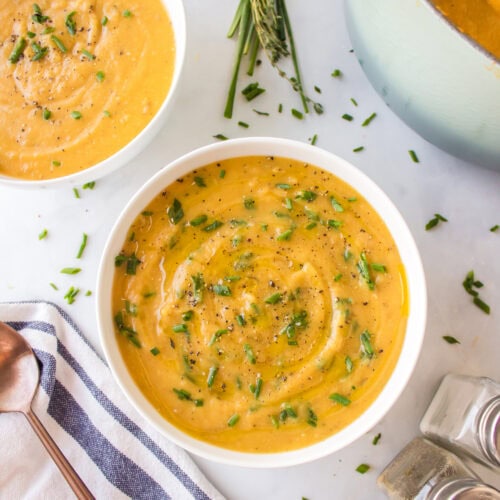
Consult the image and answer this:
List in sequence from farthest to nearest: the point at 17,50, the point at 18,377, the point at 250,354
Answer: the point at 18,377 < the point at 17,50 < the point at 250,354

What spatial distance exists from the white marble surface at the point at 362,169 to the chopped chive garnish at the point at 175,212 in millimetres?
342

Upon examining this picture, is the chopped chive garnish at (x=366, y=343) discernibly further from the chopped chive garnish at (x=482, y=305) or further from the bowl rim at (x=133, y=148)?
the bowl rim at (x=133, y=148)

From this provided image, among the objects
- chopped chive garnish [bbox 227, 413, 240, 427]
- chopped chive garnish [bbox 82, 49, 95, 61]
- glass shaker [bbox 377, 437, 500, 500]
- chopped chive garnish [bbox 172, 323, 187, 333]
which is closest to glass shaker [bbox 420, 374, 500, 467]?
glass shaker [bbox 377, 437, 500, 500]

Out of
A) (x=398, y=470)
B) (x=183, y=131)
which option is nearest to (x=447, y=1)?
(x=183, y=131)

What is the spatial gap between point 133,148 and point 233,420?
90 cm

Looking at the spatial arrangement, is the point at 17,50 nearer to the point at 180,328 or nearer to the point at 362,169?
the point at 180,328

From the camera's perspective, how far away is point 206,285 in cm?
224

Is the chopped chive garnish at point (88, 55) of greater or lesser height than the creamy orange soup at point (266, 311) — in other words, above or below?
above

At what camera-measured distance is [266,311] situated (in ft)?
7.29

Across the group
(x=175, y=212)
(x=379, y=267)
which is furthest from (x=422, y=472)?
(x=175, y=212)

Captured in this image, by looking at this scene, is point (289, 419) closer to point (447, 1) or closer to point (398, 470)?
point (398, 470)

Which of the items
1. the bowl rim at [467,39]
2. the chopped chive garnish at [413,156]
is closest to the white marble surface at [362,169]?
the chopped chive garnish at [413,156]

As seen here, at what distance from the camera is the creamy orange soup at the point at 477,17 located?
2186 mm

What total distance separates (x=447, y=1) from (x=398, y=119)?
464 millimetres
